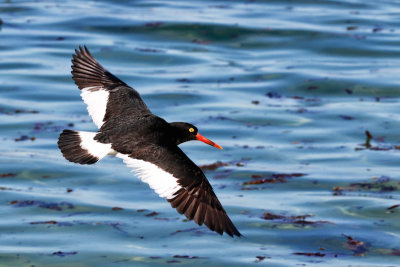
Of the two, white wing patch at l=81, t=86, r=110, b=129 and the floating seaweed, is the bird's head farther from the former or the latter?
the floating seaweed

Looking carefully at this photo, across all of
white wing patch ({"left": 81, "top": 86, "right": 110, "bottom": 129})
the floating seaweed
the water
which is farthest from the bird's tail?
the floating seaweed

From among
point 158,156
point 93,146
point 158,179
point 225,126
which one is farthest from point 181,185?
point 225,126

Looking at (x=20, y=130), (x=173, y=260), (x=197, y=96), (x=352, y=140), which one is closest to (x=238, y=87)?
(x=197, y=96)

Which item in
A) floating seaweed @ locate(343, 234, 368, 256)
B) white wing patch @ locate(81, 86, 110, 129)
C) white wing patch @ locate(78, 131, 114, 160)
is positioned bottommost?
floating seaweed @ locate(343, 234, 368, 256)

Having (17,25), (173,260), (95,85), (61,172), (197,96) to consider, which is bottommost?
(173,260)

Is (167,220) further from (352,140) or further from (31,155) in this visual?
(352,140)

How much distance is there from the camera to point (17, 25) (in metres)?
20.9

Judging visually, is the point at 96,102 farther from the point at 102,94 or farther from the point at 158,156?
the point at 158,156

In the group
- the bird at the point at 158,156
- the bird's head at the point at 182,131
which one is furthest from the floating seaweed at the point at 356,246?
the bird's head at the point at 182,131

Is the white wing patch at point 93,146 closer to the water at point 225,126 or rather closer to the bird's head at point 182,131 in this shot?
the bird's head at point 182,131

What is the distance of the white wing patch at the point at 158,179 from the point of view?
835 centimetres

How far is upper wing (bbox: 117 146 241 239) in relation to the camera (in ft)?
27.1

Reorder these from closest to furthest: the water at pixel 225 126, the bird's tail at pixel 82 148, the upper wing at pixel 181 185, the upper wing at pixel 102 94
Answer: the upper wing at pixel 181 185 < the bird's tail at pixel 82 148 < the upper wing at pixel 102 94 < the water at pixel 225 126

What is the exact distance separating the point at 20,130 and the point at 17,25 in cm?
750
